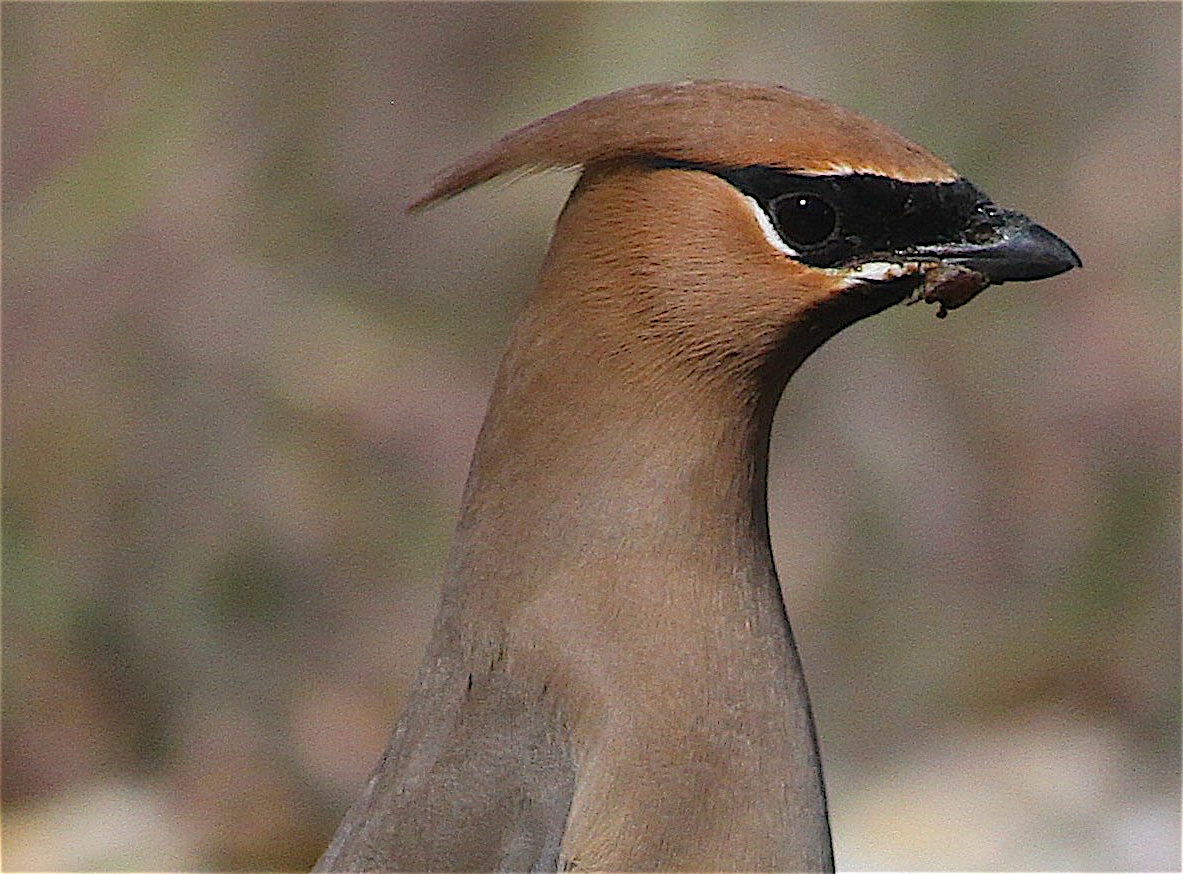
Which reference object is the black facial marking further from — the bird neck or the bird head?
the bird neck

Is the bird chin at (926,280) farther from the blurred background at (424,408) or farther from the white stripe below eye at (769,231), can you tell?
the blurred background at (424,408)

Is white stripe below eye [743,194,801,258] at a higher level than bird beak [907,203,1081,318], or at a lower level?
higher

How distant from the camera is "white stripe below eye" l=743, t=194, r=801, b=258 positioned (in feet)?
7.22

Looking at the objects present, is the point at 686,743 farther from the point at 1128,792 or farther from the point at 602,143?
the point at 1128,792

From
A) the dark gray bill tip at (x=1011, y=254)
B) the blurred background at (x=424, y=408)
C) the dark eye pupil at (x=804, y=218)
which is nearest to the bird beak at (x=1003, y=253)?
the dark gray bill tip at (x=1011, y=254)

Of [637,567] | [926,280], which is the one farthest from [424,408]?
[926,280]

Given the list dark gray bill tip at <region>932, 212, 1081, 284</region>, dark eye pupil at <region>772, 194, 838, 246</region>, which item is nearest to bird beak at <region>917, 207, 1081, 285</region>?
dark gray bill tip at <region>932, 212, 1081, 284</region>

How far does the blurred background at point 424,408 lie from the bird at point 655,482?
261 cm

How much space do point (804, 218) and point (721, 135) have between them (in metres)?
0.13

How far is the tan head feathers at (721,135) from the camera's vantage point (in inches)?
84.9

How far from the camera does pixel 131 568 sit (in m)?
5.08

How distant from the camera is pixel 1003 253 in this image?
224cm

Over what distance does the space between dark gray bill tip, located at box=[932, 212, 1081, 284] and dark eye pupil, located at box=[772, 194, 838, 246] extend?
138 millimetres

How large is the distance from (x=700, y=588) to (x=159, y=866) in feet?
9.07
